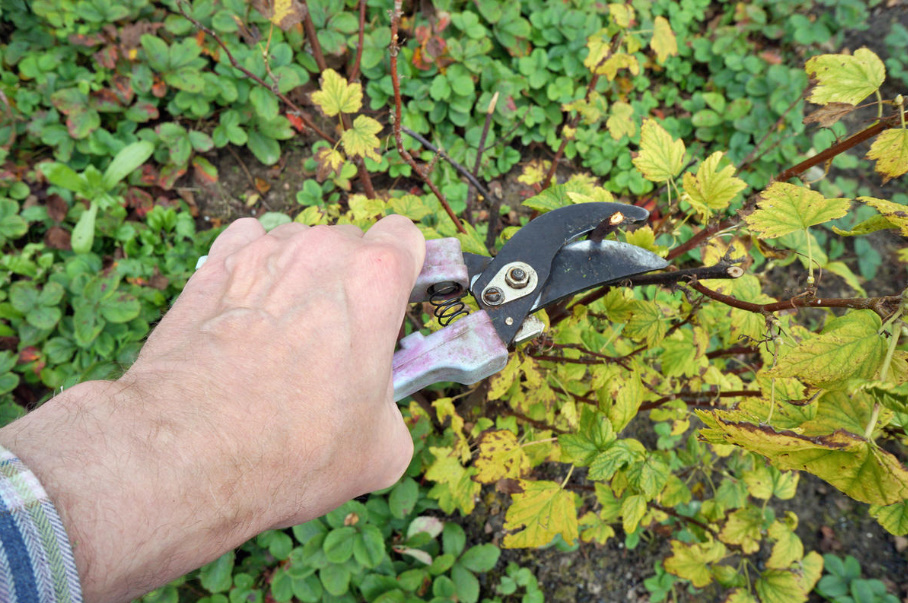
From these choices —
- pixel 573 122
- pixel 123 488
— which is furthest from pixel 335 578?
pixel 573 122

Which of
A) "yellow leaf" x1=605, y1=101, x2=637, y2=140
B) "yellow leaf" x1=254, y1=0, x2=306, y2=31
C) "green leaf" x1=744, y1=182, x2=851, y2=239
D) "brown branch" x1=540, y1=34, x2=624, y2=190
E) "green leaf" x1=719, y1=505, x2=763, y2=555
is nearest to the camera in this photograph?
"green leaf" x1=744, y1=182, x2=851, y2=239

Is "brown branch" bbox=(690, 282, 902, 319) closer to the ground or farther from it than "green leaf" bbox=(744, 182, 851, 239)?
closer to the ground

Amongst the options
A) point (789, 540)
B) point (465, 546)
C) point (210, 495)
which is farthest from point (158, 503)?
point (789, 540)

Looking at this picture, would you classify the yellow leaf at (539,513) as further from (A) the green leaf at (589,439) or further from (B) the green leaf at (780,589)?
(B) the green leaf at (780,589)

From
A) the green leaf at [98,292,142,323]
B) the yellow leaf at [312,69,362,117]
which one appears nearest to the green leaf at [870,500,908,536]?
the yellow leaf at [312,69,362,117]

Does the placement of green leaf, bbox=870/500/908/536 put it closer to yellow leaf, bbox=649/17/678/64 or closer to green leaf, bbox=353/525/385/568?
green leaf, bbox=353/525/385/568

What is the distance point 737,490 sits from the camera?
200 centimetres

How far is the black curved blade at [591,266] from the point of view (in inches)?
51.6

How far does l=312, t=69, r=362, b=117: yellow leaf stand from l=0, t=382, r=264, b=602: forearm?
1.24 meters

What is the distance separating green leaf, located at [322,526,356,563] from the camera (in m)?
2.00

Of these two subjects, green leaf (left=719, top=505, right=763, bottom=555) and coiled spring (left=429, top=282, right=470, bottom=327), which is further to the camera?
green leaf (left=719, top=505, right=763, bottom=555)

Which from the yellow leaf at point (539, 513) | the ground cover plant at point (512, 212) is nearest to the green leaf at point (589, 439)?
the ground cover plant at point (512, 212)

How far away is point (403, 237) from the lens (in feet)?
4.31

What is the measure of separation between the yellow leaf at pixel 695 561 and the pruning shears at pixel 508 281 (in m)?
1.32
